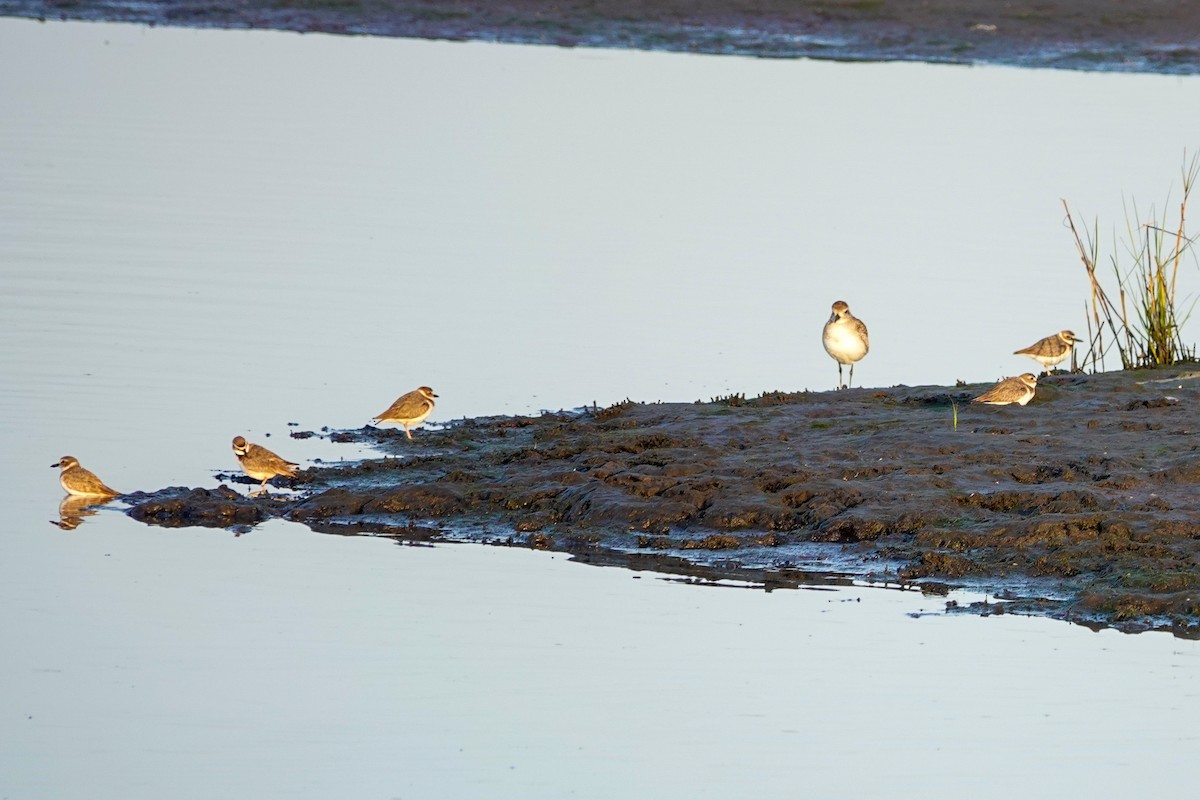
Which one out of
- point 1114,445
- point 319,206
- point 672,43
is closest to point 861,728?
point 1114,445

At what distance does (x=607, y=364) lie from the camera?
16453 millimetres

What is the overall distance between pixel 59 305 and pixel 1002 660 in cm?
1026

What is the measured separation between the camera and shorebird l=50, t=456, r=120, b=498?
12.5m

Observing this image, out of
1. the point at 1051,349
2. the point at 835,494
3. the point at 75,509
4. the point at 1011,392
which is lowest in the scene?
the point at 75,509

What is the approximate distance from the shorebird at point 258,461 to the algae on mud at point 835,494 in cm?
21

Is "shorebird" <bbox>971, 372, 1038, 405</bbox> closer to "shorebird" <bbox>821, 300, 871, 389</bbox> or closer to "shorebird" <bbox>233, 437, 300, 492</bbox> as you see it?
"shorebird" <bbox>821, 300, 871, 389</bbox>

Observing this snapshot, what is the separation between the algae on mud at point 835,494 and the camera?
11.4 meters

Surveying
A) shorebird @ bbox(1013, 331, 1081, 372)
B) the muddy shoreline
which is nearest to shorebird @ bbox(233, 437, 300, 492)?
shorebird @ bbox(1013, 331, 1081, 372)

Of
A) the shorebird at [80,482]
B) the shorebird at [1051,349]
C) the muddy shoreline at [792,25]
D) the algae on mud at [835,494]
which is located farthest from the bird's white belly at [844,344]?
the muddy shoreline at [792,25]

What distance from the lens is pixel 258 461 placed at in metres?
12.9

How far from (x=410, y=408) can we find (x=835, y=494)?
3.31 metres

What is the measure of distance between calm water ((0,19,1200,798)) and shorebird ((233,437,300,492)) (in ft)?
1.77

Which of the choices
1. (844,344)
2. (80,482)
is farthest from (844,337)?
(80,482)

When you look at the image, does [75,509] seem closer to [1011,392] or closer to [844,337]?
[844,337]
